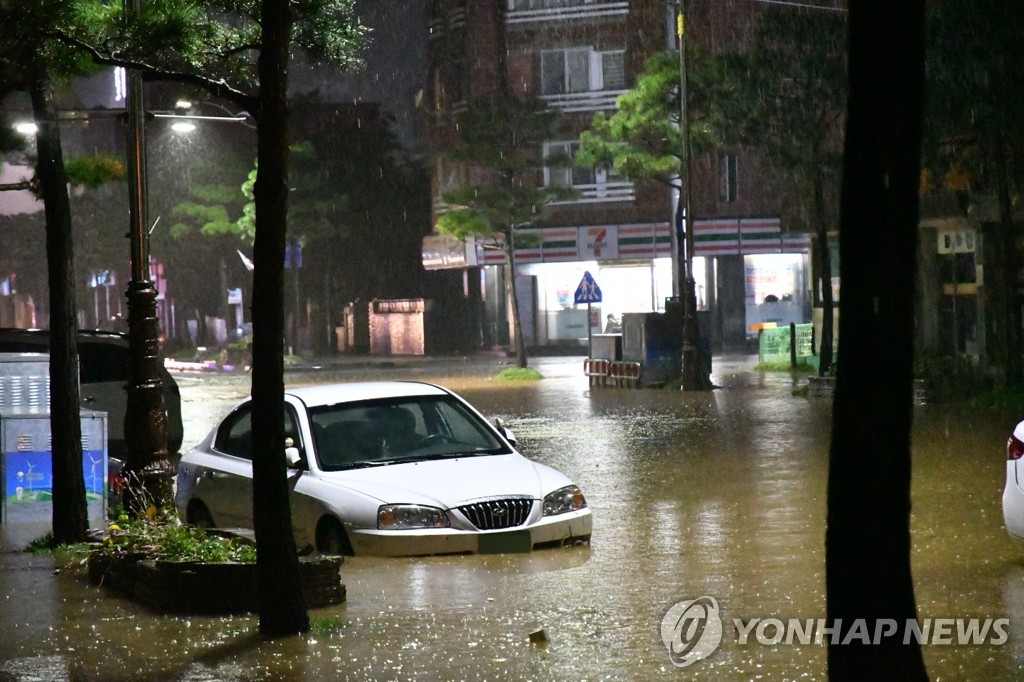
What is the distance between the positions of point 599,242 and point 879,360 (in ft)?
161

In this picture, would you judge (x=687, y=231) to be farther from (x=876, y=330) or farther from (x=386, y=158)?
(x=386, y=158)

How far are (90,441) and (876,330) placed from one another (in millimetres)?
9655

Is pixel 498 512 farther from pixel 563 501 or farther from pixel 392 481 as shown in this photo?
pixel 392 481

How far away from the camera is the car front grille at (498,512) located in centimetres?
1097

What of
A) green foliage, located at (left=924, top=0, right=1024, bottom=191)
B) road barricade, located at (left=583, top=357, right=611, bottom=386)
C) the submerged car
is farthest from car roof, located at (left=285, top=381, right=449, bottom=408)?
road barricade, located at (left=583, top=357, right=611, bottom=386)

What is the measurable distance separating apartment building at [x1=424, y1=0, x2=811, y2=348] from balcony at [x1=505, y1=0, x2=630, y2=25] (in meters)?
0.04

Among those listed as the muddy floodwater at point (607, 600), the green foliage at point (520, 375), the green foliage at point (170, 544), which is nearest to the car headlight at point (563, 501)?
the muddy floodwater at point (607, 600)

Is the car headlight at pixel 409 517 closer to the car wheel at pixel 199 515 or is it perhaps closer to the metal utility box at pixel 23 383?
the car wheel at pixel 199 515

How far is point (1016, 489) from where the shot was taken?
9.81m

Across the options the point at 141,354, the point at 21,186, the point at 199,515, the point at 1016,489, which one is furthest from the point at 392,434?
the point at 1016,489

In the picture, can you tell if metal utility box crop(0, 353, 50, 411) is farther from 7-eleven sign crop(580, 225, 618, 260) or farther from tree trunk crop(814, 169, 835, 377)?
7-eleven sign crop(580, 225, 618, 260)

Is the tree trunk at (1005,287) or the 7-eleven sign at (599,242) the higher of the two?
the 7-eleven sign at (599,242)

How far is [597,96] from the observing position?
178 feet

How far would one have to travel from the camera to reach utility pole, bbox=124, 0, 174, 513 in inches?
499
